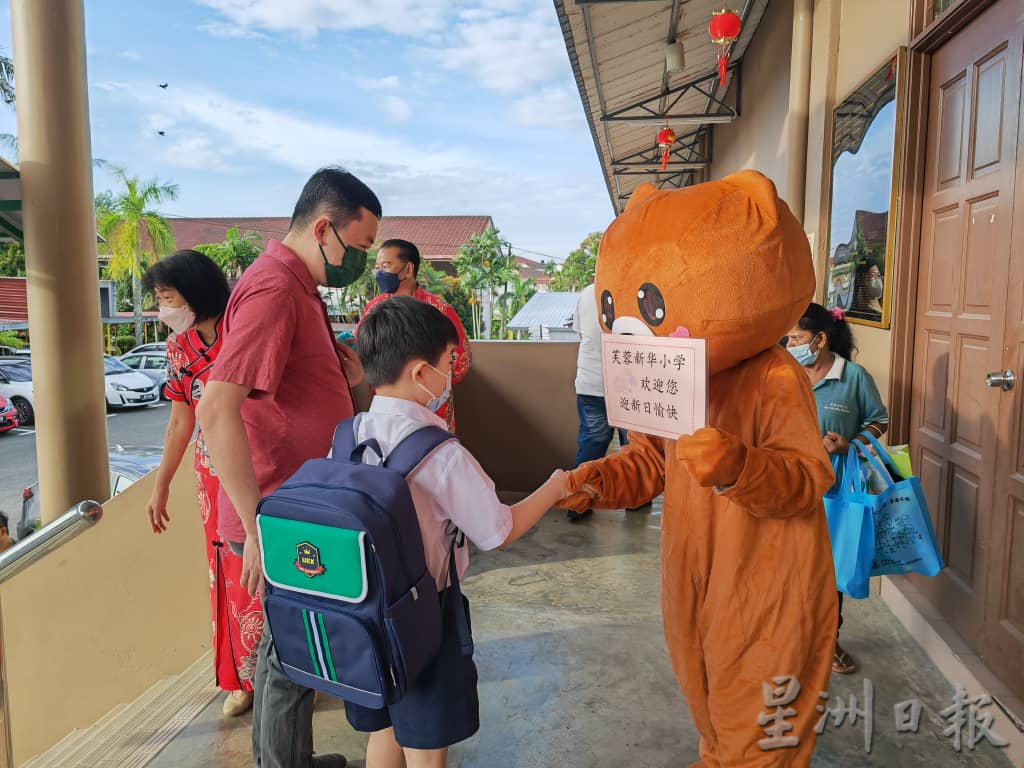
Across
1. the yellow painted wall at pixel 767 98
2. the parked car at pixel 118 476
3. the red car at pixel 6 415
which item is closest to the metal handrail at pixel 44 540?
the parked car at pixel 118 476

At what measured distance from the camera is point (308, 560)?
48.7 inches

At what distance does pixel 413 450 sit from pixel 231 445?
476mm

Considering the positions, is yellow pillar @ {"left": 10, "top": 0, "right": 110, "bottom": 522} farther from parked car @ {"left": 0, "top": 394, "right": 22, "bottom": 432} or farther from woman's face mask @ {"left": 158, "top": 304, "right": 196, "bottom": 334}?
parked car @ {"left": 0, "top": 394, "right": 22, "bottom": 432}

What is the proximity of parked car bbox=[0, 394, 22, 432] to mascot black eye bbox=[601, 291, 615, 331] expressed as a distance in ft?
38.4

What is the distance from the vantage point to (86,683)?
103 inches

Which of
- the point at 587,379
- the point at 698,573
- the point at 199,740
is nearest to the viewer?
the point at 698,573

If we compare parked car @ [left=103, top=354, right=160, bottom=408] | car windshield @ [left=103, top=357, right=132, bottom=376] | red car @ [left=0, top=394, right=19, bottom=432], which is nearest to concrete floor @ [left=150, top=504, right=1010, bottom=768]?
red car @ [left=0, top=394, right=19, bottom=432]

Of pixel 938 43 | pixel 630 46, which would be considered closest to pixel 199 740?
pixel 938 43

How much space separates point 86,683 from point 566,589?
190cm

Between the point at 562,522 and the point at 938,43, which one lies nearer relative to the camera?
the point at 938,43

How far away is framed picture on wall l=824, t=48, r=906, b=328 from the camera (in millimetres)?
2816

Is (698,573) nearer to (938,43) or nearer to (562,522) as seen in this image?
(938,43)

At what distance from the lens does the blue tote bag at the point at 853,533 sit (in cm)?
206

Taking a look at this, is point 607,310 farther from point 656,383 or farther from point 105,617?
point 105,617
